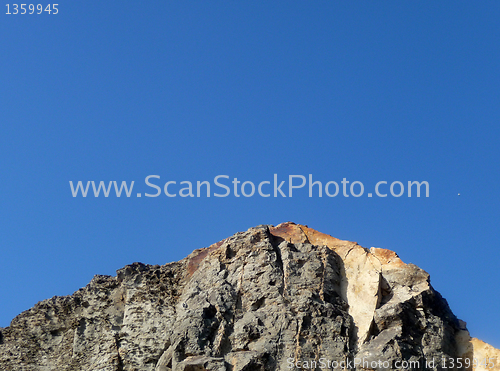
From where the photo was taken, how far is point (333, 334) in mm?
19953

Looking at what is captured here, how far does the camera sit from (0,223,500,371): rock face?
1975 cm

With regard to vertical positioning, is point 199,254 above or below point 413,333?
above

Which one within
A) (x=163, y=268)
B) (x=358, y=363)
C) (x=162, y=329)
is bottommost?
(x=358, y=363)

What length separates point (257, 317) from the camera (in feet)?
68.2

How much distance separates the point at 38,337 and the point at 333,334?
1085 centimetres

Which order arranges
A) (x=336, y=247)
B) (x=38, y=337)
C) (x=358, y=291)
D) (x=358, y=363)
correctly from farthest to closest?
(x=38, y=337)
(x=336, y=247)
(x=358, y=291)
(x=358, y=363)

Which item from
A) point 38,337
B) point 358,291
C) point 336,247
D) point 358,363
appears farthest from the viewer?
point 38,337

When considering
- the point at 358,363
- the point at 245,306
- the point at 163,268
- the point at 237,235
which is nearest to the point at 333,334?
the point at 358,363

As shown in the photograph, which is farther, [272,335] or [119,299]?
[119,299]

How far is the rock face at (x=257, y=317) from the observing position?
64.8ft

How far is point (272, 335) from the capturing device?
66.1ft

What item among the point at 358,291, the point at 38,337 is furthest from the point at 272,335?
the point at 38,337

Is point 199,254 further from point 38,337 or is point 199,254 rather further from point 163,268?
point 38,337

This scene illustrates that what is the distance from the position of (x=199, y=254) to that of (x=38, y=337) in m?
6.33
